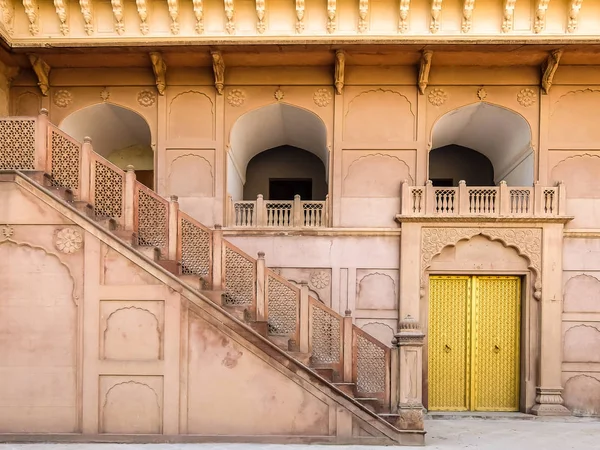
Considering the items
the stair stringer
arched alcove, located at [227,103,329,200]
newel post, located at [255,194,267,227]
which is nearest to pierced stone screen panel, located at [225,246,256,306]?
the stair stringer

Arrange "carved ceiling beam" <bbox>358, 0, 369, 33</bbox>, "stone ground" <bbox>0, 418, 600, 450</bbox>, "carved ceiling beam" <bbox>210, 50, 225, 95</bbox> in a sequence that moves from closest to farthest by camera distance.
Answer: "stone ground" <bbox>0, 418, 600, 450</bbox> < "carved ceiling beam" <bbox>358, 0, 369, 33</bbox> < "carved ceiling beam" <bbox>210, 50, 225, 95</bbox>

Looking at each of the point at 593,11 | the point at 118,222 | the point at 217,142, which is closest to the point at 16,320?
the point at 118,222

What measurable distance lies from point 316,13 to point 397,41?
1.40 metres

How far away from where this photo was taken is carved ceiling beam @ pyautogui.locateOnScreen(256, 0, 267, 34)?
320 inches

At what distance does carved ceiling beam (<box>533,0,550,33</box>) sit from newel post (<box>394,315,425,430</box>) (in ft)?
17.0

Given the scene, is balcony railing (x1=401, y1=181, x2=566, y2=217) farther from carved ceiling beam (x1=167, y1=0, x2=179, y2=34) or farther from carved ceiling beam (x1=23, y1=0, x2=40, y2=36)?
carved ceiling beam (x1=23, y1=0, x2=40, y2=36)

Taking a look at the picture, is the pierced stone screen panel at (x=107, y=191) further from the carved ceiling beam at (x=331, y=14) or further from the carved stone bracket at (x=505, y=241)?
the carved stone bracket at (x=505, y=241)

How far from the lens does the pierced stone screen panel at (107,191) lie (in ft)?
22.0

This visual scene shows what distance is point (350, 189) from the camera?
28.4ft

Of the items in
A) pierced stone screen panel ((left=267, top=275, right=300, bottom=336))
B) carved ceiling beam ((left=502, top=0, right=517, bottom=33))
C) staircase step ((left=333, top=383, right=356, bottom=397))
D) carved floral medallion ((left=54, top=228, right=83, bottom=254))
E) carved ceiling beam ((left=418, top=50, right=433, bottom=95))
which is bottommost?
staircase step ((left=333, top=383, right=356, bottom=397))

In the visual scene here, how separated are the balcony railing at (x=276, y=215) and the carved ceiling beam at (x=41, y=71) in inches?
146

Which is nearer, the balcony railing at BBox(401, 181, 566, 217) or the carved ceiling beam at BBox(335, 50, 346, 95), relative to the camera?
the carved ceiling beam at BBox(335, 50, 346, 95)

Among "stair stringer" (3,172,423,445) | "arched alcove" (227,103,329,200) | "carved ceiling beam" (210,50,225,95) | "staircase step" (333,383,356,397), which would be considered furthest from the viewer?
"arched alcove" (227,103,329,200)

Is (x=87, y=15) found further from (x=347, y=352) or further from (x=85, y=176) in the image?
(x=347, y=352)
